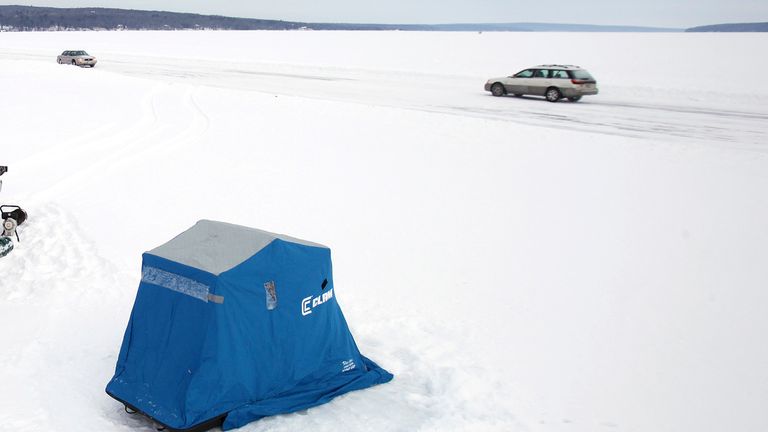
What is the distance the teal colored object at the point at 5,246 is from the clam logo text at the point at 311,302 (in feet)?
14.1

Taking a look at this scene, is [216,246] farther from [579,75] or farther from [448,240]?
[579,75]

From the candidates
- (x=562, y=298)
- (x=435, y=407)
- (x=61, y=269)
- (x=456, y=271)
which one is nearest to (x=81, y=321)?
(x=61, y=269)

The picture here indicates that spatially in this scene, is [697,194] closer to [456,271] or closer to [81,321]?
[456,271]

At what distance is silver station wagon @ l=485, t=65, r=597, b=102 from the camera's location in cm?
2250

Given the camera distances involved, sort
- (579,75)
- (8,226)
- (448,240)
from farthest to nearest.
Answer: (579,75), (448,240), (8,226)

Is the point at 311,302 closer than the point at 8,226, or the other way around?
the point at 311,302

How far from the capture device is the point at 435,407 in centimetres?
490

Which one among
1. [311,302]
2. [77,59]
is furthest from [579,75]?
[77,59]

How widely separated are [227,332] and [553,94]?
20404 millimetres

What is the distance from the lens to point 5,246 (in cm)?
722

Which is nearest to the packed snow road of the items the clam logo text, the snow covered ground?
the snow covered ground

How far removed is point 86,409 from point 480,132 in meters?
13.1

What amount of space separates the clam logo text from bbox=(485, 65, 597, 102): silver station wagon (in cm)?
1939

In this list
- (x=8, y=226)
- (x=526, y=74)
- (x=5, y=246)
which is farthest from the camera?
(x=526, y=74)
